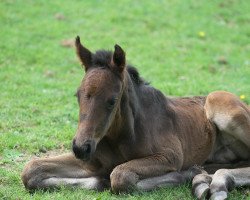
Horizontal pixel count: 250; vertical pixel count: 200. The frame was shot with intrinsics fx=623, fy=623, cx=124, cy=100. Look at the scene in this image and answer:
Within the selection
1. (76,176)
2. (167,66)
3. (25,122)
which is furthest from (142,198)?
(167,66)

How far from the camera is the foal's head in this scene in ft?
23.0

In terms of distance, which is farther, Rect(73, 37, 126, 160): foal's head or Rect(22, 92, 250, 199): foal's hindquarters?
Rect(22, 92, 250, 199): foal's hindquarters

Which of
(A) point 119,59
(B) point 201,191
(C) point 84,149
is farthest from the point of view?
(A) point 119,59

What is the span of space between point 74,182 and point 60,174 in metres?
0.25

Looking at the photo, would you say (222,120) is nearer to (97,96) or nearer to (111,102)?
(111,102)

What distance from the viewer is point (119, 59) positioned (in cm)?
762

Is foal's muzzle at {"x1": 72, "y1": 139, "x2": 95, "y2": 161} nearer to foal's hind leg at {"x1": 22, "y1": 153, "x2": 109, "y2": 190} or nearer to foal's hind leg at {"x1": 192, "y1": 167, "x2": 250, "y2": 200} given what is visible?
foal's hind leg at {"x1": 22, "y1": 153, "x2": 109, "y2": 190}

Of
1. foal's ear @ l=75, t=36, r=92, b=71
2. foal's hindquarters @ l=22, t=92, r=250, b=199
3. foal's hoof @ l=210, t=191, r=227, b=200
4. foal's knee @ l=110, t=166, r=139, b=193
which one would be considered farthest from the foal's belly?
foal's ear @ l=75, t=36, r=92, b=71

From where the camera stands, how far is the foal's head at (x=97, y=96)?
7.02 metres

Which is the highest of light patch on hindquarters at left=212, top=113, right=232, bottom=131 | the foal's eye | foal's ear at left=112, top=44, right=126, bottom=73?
foal's ear at left=112, top=44, right=126, bottom=73

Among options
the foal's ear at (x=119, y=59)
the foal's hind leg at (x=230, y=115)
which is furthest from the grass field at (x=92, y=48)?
the foal's ear at (x=119, y=59)

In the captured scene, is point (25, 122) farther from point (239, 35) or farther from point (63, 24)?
point (239, 35)

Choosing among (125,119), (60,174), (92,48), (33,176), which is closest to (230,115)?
(125,119)

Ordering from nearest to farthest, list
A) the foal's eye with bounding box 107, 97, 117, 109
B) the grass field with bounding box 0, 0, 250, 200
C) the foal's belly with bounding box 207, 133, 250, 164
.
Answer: the foal's eye with bounding box 107, 97, 117, 109 < the foal's belly with bounding box 207, 133, 250, 164 < the grass field with bounding box 0, 0, 250, 200
